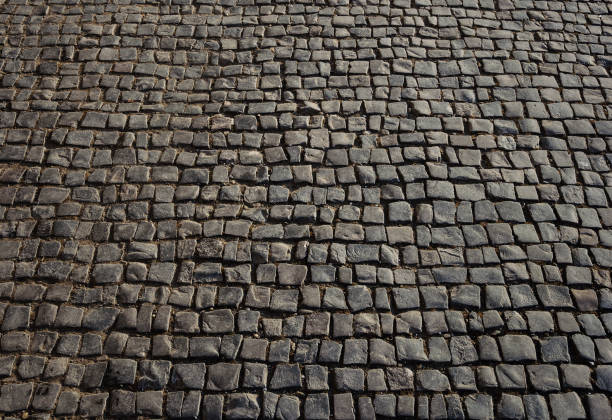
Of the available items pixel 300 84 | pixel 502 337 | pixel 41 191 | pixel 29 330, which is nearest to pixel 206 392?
pixel 29 330

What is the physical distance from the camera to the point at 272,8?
652cm

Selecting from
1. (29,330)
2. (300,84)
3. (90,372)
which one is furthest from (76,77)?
(90,372)

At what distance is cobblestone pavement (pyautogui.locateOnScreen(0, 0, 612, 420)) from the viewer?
3779mm

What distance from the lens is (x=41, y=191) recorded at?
4840 mm

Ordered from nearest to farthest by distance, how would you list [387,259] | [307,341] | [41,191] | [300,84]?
[307,341] → [387,259] → [41,191] → [300,84]

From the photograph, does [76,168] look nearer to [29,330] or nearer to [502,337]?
[29,330]

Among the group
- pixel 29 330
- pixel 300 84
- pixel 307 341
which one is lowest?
pixel 29 330

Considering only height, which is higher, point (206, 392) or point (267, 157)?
point (267, 157)

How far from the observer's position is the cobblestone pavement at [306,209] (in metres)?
3.78

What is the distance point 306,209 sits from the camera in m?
4.70

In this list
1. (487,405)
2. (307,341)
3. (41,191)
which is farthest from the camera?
(41,191)

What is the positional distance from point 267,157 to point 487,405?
267cm

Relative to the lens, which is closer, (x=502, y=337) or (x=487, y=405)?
(x=487, y=405)

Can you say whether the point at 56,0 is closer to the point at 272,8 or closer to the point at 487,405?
the point at 272,8
